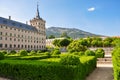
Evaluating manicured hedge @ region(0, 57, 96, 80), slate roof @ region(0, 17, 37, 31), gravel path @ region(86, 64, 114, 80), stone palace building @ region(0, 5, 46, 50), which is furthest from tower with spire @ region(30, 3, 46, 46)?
manicured hedge @ region(0, 57, 96, 80)

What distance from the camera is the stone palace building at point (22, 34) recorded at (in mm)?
62094

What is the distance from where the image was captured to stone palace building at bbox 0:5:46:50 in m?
62.1

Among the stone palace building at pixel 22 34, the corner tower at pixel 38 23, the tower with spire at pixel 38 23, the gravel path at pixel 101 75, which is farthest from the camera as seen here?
the tower with spire at pixel 38 23

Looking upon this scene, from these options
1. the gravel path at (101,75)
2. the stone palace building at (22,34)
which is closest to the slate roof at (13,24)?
the stone palace building at (22,34)

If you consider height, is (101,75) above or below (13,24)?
below

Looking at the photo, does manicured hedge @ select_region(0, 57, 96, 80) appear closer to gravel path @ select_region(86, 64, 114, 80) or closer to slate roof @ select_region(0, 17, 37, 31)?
gravel path @ select_region(86, 64, 114, 80)

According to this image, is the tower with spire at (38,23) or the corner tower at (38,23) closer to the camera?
the corner tower at (38,23)

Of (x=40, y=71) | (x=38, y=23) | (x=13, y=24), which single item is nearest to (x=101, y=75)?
(x=40, y=71)

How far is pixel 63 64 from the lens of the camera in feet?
36.9

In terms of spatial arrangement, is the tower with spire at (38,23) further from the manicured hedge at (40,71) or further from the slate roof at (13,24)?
the manicured hedge at (40,71)

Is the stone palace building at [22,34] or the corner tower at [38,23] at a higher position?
the corner tower at [38,23]

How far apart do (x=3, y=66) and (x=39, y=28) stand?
231 feet

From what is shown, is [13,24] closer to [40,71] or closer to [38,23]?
[38,23]

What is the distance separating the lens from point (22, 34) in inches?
2847
